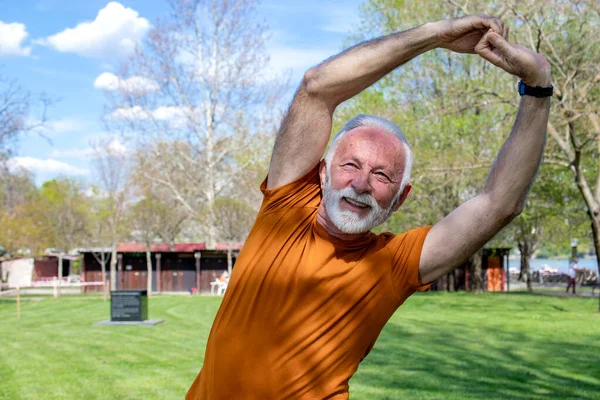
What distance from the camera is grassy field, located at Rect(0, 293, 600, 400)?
34.3 feet

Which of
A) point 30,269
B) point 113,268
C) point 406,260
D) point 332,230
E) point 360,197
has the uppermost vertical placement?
point 360,197

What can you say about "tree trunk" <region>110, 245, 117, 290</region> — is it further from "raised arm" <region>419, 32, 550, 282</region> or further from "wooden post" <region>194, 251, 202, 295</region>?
"raised arm" <region>419, 32, 550, 282</region>

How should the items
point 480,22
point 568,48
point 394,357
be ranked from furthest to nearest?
point 568,48 → point 394,357 → point 480,22

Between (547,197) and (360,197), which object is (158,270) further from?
(360,197)

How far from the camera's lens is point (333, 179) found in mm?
2258

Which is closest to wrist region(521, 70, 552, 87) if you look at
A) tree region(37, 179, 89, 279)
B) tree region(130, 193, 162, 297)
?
tree region(130, 193, 162, 297)

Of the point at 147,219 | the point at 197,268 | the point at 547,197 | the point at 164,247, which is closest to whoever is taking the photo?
the point at 547,197

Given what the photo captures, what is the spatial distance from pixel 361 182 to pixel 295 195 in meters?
0.29

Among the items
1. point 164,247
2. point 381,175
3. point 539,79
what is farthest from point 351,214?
point 164,247

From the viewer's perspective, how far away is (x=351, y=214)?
7.16ft

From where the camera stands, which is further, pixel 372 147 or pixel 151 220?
pixel 151 220

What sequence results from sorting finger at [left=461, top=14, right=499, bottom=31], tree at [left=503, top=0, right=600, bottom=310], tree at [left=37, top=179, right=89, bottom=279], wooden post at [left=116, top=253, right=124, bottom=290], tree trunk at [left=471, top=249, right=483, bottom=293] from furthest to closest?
tree at [left=37, top=179, right=89, bottom=279]
wooden post at [left=116, top=253, right=124, bottom=290]
tree trunk at [left=471, top=249, right=483, bottom=293]
tree at [left=503, top=0, right=600, bottom=310]
finger at [left=461, top=14, right=499, bottom=31]

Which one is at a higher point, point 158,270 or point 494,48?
point 494,48

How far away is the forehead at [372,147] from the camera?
2.24 meters
